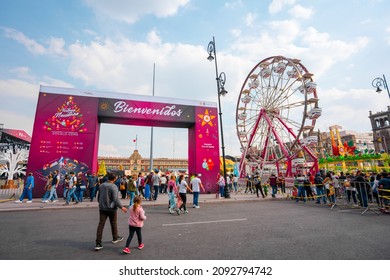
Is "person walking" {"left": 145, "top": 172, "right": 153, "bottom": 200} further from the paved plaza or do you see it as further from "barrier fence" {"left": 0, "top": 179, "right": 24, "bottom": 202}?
"barrier fence" {"left": 0, "top": 179, "right": 24, "bottom": 202}

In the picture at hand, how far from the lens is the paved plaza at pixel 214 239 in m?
4.11

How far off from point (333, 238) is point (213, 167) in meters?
12.9

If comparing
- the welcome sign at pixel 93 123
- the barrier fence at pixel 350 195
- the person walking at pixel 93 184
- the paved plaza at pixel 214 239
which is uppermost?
the welcome sign at pixel 93 123

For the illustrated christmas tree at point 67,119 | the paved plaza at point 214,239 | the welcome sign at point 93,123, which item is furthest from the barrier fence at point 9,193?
the paved plaza at point 214,239

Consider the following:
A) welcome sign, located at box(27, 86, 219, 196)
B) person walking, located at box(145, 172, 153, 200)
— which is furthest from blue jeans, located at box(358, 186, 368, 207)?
person walking, located at box(145, 172, 153, 200)

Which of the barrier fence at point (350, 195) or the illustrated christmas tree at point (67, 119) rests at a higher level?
the illustrated christmas tree at point (67, 119)

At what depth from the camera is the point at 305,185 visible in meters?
13.1

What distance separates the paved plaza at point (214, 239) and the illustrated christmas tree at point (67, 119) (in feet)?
28.1

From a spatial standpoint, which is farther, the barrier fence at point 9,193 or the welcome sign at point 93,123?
the barrier fence at point 9,193

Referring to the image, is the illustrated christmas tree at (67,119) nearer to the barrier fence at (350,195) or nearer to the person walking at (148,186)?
the person walking at (148,186)

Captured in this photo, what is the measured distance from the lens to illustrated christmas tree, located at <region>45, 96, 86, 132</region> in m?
14.9
